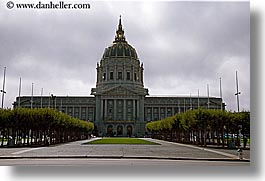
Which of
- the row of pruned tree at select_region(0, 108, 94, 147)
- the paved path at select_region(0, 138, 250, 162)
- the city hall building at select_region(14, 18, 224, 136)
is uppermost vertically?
the city hall building at select_region(14, 18, 224, 136)

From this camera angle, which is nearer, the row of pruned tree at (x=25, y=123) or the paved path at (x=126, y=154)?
the paved path at (x=126, y=154)

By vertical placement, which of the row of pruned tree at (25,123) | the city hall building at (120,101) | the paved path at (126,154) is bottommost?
the paved path at (126,154)

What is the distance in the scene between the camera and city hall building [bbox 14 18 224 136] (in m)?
120

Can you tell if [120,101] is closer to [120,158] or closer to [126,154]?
[126,154]

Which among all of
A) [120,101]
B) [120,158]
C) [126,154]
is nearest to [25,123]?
[126,154]

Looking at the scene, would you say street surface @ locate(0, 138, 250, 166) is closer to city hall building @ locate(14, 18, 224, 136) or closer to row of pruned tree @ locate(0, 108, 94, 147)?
row of pruned tree @ locate(0, 108, 94, 147)

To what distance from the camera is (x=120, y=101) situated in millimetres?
123562

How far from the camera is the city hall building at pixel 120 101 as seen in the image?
11981 cm

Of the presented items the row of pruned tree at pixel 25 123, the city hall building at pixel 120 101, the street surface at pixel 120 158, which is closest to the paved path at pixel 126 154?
the street surface at pixel 120 158

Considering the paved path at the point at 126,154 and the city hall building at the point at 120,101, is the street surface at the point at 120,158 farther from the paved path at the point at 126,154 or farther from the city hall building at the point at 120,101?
the city hall building at the point at 120,101

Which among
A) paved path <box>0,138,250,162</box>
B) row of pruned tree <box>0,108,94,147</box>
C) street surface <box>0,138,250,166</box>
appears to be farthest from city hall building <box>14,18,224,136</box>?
street surface <box>0,138,250,166</box>

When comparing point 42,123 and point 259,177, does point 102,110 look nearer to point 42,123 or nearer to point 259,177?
point 42,123

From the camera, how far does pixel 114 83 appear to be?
128875 mm

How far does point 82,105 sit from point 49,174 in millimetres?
112593
